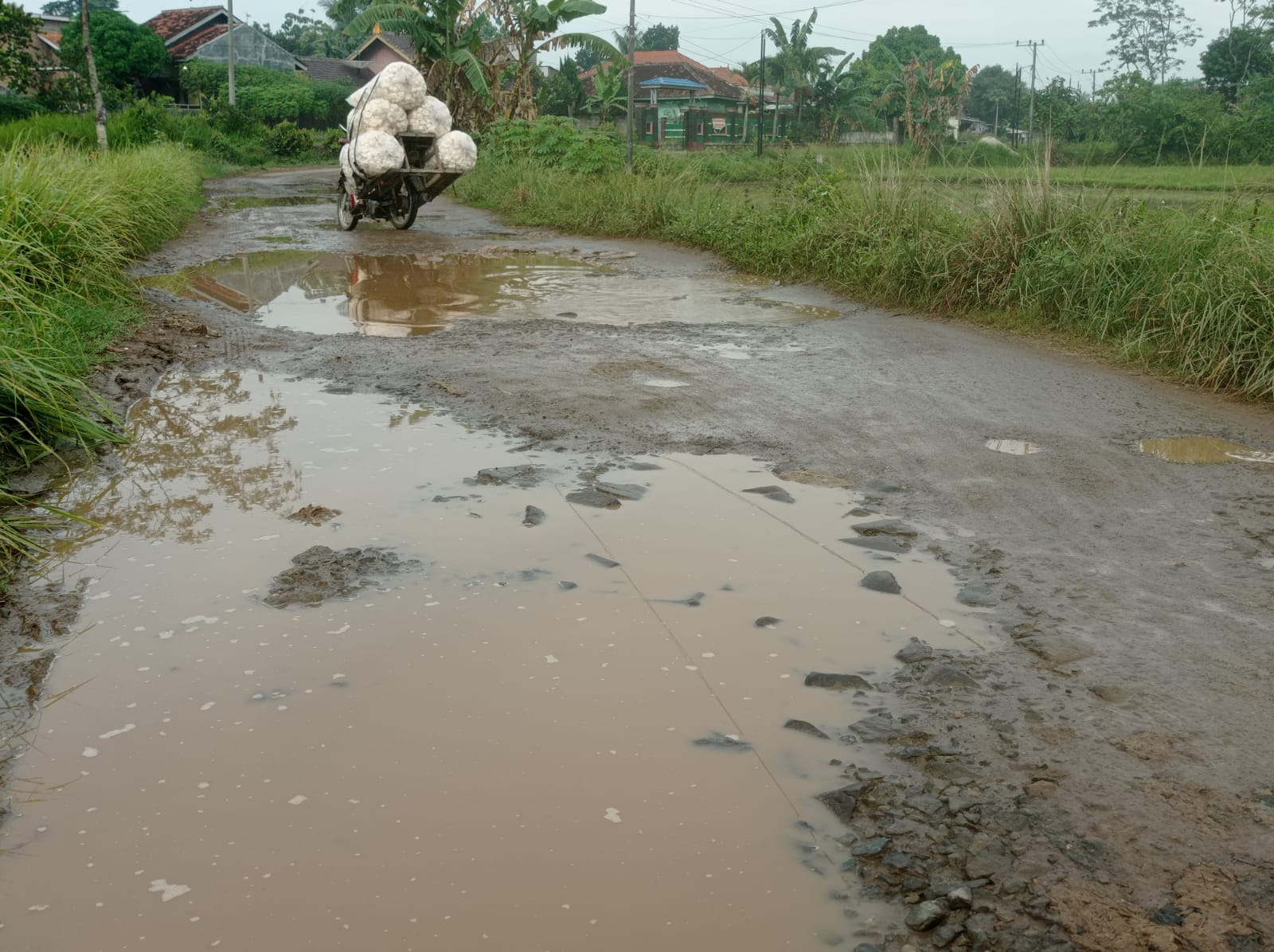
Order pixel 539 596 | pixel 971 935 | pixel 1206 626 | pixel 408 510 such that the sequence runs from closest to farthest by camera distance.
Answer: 1. pixel 971 935
2. pixel 1206 626
3. pixel 539 596
4. pixel 408 510

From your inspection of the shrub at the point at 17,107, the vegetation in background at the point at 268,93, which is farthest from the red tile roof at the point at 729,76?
the shrub at the point at 17,107

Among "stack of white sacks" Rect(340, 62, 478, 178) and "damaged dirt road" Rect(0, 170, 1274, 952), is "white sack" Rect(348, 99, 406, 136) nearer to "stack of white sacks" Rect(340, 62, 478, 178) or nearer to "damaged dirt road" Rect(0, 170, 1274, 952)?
"stack of white sacks" Rect(340, 62, 478, 178)

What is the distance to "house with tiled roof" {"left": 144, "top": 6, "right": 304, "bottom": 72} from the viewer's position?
4359cm

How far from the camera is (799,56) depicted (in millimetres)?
42625

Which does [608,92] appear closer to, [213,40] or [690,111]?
[690,111]

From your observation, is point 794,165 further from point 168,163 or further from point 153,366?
point 168,163

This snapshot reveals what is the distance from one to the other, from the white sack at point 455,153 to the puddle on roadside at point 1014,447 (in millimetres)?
9586

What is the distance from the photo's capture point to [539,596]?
3688 mm

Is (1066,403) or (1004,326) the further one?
(1004,326)

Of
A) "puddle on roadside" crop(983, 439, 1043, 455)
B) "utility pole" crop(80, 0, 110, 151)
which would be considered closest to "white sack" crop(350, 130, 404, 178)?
"utility pole" crop(80, 0, 110, 151)

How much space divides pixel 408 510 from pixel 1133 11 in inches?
2274

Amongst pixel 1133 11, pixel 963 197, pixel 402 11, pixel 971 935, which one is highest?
pixel 1133 11

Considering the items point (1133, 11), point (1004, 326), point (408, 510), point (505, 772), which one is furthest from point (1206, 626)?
Result: point (1133, 11)

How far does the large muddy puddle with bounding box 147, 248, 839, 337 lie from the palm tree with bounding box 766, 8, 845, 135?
33454 millimetres
